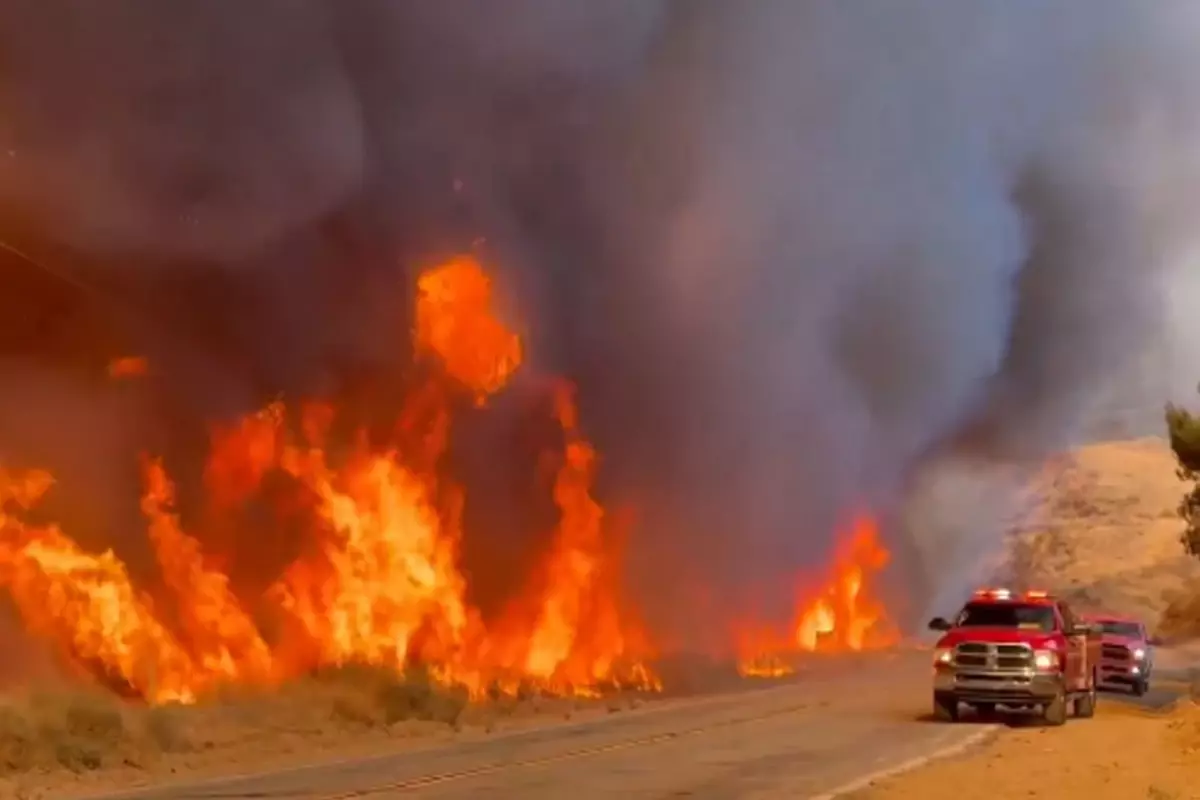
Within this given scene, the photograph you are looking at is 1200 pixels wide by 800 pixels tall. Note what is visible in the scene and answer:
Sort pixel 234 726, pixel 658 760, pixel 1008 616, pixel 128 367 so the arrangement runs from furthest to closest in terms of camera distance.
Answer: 1. pixel 128 367
2. pixel 1008 616
3. pixel 234 726
4. pixel 658 760

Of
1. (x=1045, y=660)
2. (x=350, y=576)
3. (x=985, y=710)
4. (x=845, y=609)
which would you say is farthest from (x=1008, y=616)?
(x=845, y=609)

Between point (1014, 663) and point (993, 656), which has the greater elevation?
point (993, 656)

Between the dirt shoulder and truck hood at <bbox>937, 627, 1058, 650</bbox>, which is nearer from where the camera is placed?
the dirt shoulder

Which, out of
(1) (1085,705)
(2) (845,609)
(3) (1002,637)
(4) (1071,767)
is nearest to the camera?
(4) (1071,767)

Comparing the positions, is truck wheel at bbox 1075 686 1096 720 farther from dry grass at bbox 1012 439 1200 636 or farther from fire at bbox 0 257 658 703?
dry grass at bbox 1012 439 1200 636

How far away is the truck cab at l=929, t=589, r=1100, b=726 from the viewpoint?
24312mm

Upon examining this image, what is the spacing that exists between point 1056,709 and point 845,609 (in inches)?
1268

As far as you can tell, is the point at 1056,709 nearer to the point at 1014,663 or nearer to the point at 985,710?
the point at 1014,663

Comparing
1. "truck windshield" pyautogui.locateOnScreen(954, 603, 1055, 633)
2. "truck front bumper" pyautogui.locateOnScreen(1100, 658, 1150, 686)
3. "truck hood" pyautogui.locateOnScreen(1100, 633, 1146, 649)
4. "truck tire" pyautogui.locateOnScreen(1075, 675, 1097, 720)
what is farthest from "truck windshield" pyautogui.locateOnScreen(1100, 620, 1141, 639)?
"truck windshield" pyautogui.locateOnScreen(954, 603, 1055, 633)

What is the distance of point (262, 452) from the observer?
31094 millimetres

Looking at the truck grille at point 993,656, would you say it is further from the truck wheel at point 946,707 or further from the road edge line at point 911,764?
the road edge line at point 911,764

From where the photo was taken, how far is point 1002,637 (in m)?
24.7

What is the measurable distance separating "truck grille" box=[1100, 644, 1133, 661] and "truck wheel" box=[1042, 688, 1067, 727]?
1007cm

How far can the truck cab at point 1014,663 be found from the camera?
79.8ft
